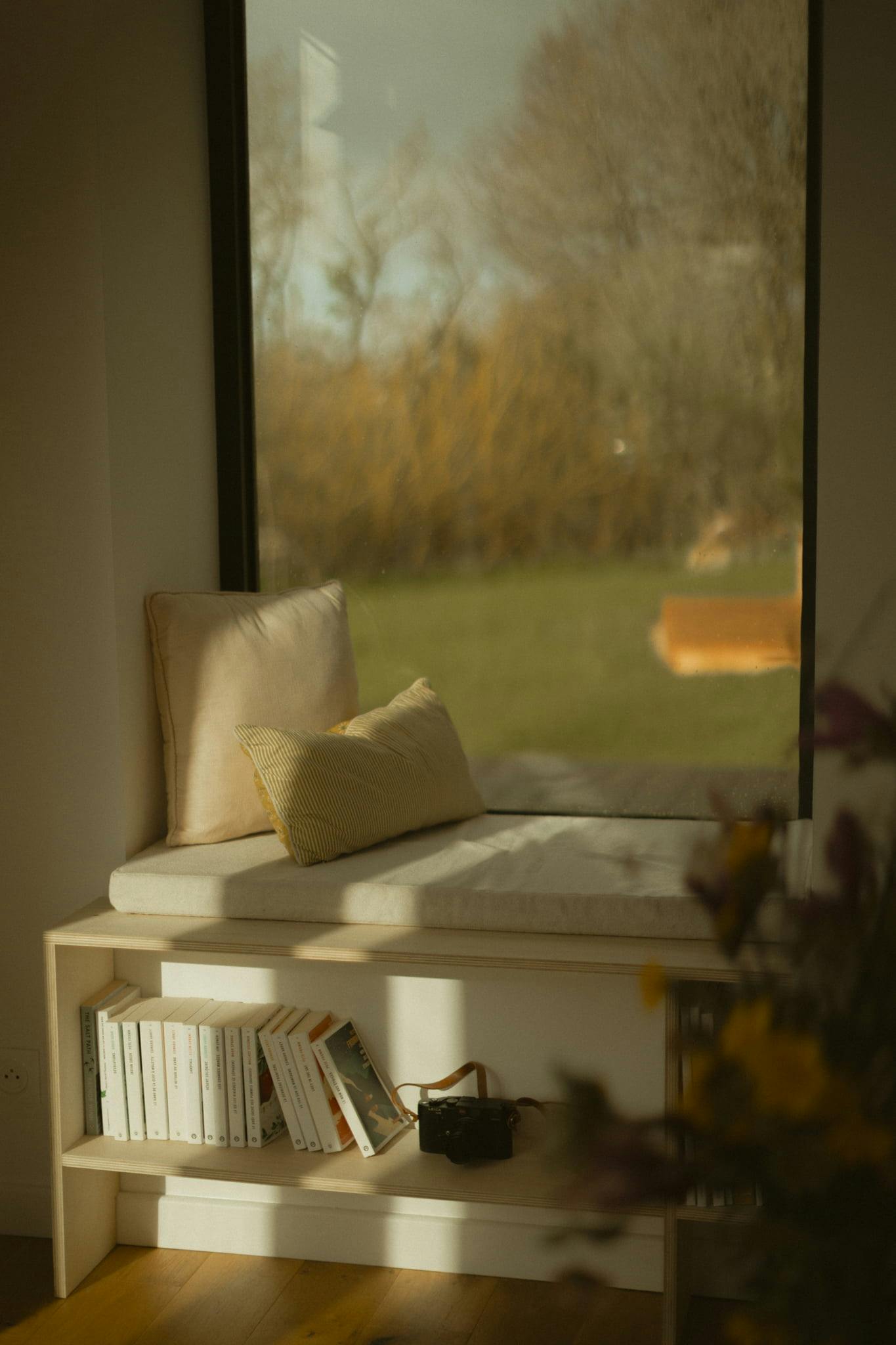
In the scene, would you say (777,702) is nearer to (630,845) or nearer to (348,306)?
(630,845)

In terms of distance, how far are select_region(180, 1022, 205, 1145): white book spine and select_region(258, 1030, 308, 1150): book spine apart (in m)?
0.13

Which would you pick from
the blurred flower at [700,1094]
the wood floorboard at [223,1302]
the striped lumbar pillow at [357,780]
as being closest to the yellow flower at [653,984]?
the blurred flower at [700,1094]

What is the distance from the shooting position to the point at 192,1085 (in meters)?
2.46

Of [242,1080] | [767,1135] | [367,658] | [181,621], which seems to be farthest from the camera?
[367,658]

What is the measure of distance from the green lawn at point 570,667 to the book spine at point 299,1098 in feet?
2.84

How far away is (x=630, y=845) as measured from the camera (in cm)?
255

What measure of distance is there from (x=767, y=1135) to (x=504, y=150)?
8.56 ft

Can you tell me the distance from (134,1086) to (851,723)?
84.2 inches

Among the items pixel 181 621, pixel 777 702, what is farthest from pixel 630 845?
pixel 181 621

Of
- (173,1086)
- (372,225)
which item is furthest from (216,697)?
(372,225)

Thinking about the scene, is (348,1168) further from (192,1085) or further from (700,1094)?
(700,1094)

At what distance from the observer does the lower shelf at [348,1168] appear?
223 centimetres

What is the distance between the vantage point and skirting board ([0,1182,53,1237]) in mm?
2688

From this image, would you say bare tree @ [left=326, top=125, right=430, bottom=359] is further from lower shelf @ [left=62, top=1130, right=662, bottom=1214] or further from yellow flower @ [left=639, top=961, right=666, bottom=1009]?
yellow flower @ [left=639, top=961, right=666, bottom=1009]
